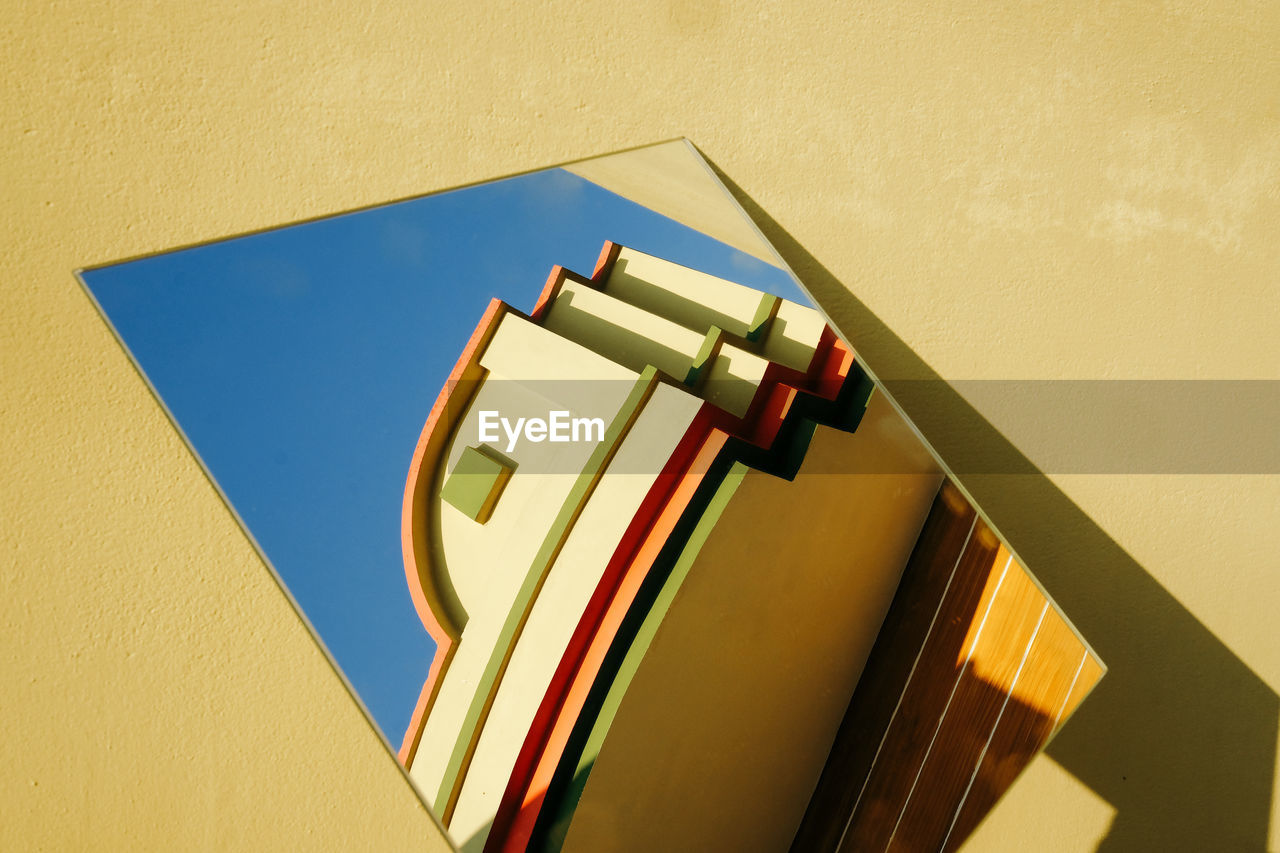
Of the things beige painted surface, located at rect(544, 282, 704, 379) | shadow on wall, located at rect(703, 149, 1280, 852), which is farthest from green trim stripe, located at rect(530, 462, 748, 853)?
shadow on wall, located at rect(703, 149, 1280, 852)

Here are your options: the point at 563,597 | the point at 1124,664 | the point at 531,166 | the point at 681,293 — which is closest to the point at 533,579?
the point at 563,597

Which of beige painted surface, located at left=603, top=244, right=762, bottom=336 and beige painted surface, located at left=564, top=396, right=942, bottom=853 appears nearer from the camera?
beige painted surface, located at left=603, top=244, right=762, bottom=336

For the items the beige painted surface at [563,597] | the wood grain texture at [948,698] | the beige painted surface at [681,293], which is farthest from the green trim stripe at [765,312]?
the wood grain texture at [948,698]

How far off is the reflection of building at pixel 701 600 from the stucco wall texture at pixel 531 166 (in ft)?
0.46

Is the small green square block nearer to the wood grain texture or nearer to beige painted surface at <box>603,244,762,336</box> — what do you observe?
beige painted surface at <box>603,244,762,336</box>

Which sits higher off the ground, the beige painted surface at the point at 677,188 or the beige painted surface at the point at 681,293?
the beige painted surface at the point at 677,188

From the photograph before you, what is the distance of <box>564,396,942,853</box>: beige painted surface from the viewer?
3.69 feet

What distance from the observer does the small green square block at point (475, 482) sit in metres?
0.95

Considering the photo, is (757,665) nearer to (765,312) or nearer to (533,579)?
(533,579)

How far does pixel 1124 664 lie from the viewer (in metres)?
1.10

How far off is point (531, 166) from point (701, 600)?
80 centimetres

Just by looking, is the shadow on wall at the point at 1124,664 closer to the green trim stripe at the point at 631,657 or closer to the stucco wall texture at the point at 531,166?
the stucco wall texture at the point at 531,166

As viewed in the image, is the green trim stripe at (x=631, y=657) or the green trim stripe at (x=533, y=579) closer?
the green trim stripe at (x=533, y=579)

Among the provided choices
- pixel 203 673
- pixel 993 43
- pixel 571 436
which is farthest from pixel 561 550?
pixel 993 43
